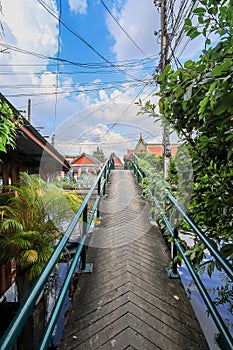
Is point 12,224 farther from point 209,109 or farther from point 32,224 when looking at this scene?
point 209,109

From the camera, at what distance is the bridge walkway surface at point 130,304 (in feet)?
4.61

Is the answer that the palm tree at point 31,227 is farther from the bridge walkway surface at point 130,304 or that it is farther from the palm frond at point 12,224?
the bridge walkway surface at point 130,304

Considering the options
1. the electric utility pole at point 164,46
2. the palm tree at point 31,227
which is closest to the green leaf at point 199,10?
the palm tree at point 31,227

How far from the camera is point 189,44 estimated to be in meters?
4.52

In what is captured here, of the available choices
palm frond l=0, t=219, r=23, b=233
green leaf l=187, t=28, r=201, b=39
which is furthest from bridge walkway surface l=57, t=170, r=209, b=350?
green leaf l=187, t=28, r=201, b=39

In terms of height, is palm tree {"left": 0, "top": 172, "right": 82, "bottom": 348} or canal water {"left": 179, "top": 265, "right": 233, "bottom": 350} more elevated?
palm tree {"left": 0, "top": 172, "right": 82, "bottom": 348}

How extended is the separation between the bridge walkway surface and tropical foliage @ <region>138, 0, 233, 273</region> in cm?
49

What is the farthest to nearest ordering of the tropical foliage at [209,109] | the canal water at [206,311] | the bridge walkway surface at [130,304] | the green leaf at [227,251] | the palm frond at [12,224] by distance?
the palm frond at [12,224] < the canal water at [206,311] < the bridge walkway surface at [130,304] < the green leaf at [227,251] < the tropical foliage at [209,109]

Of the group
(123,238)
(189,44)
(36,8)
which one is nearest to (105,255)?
(123,238)

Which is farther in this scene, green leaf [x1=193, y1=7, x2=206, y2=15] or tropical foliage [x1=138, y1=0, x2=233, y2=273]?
green leaf [x1=193, y1=7, x2=206, y2=15]

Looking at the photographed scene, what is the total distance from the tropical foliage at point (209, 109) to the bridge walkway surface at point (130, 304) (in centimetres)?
49

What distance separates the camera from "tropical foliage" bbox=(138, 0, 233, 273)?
0.86 meters

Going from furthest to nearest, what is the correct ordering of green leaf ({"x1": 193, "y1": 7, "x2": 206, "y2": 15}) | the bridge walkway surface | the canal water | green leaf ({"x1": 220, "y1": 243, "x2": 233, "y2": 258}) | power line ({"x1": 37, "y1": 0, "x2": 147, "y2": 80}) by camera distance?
1. power line ({"x1": 37, "y1": 0, "x2": 147, "y2": 80})
2. the canal water
3. the bridge walkway surface
4. green leaf ({"x1": 220, "y1": 243, "x2": 233, "y2": 258})
5. green leaf ({"x1": 193, "y1": 7, "x2": 206, "y2": 15})

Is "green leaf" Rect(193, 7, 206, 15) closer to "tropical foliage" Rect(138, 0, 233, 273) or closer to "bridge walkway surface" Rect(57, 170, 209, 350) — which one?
"tropical foliage" Rect(138, 0, 233, 273)
